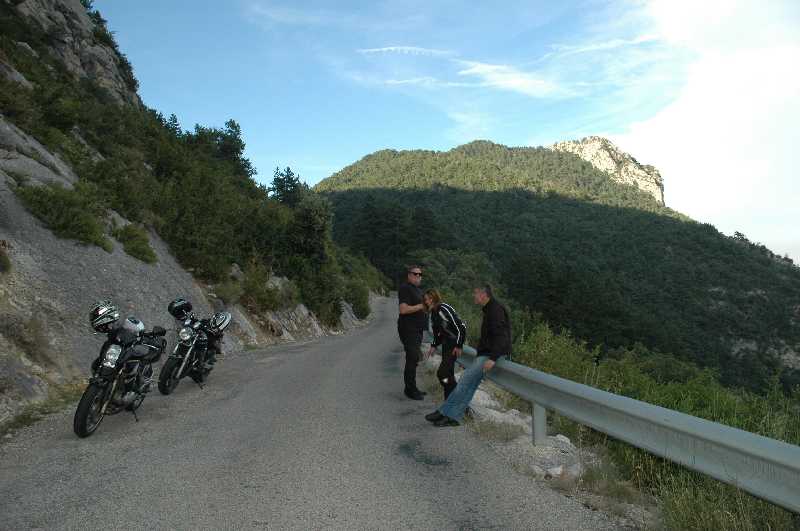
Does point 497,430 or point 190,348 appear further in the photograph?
point 190,348

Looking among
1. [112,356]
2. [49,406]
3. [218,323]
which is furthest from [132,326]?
[218,323]

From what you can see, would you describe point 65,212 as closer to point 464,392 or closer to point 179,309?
point 179,309

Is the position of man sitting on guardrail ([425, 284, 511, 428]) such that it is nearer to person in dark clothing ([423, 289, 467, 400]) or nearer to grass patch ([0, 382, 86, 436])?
person in dark clothing ([423, 289, 467, 400])

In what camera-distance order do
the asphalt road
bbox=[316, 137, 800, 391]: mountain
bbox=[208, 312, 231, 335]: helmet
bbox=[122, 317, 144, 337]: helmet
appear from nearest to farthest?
the asphalt road, bbox=[122, 317, 144, 337]: helmet, bbox=[208, 312, 231, 335]: helmet, bbox=[316, 137, 800, 391]: mountain

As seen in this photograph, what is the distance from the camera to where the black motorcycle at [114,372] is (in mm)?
5758

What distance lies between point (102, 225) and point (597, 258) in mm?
120694

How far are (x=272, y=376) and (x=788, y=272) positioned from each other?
14900cm

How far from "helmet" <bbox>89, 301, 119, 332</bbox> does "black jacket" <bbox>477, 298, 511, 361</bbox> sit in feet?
14.1

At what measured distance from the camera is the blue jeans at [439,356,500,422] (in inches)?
251

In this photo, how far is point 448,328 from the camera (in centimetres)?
736

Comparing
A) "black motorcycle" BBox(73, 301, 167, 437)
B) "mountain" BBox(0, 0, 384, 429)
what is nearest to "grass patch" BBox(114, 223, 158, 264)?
"mountain" BBox(0, 0, 384, 429)

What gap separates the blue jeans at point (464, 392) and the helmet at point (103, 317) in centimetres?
397

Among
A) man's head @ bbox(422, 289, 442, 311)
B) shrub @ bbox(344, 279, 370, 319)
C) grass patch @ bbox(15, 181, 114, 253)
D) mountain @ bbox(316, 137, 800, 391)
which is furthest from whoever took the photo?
mountain @ bbox(316, 137, 800, 391)

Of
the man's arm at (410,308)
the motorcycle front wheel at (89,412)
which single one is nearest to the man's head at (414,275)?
the man's arm at (410,308)
